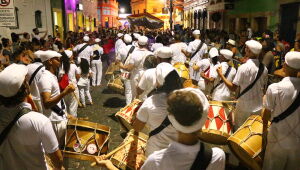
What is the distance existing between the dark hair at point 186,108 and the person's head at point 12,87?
1427 mm

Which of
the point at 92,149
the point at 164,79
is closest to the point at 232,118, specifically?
the point at 164,79

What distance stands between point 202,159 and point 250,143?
2.08m

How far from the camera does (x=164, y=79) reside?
3.38m

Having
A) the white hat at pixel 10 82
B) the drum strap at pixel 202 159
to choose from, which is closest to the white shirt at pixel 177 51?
the white hat at pixel 10 82

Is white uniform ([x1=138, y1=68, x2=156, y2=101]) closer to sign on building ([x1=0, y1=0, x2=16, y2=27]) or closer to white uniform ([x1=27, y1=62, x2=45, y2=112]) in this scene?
white uniform ([x1=27, y1=62, x2=45, y2=112])

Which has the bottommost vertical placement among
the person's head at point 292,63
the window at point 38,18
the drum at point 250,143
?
the drum at point 250,143

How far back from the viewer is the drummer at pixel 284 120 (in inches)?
139

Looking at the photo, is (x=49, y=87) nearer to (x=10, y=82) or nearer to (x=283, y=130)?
(x=10, y=82)

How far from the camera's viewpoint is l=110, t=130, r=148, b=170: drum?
11.2 ft

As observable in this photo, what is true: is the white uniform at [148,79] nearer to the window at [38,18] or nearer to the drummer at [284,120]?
the drummer at [284,120]

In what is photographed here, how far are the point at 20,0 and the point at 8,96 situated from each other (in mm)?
17145

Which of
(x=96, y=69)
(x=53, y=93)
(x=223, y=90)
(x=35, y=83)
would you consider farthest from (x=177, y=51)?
(x=53, y=93)

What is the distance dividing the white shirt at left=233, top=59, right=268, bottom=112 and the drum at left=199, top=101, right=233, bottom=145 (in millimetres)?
317

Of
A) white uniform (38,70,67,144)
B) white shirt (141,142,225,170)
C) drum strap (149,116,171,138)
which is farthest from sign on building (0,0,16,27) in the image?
white shirt (141,142,225,170)
